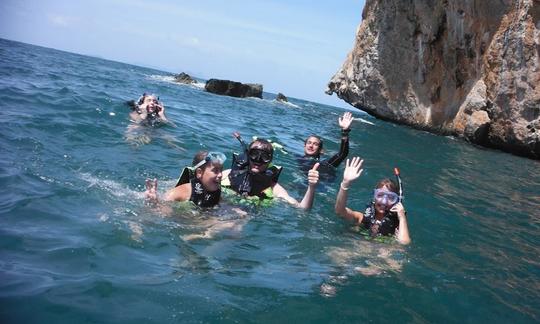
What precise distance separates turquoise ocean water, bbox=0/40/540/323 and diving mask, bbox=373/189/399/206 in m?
0.49

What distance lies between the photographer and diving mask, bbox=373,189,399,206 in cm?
524

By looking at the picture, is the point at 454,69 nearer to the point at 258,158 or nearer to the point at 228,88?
the point at 228,88

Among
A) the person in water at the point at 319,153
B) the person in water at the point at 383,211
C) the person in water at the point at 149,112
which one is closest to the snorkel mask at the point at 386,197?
the person in water at the point at 383,211

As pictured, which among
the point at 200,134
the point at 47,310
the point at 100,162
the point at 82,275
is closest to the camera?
the point at 47,310

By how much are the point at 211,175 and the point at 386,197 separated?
196 centimetres

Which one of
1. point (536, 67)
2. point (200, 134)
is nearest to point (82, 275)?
point (200, 134)

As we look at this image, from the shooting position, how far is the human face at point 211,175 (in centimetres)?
508

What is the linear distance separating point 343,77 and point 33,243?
34242 millimetres

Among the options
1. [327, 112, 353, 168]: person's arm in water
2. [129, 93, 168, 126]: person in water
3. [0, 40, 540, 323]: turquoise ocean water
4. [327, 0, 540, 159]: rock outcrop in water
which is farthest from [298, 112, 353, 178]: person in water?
[327, 0, 540, 159]: rock outcrop in water

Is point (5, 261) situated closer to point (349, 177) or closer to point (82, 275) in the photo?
point (82, 275)

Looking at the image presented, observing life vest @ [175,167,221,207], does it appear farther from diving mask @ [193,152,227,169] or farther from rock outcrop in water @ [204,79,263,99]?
rock outcrop in water @ [204,79,263,99]

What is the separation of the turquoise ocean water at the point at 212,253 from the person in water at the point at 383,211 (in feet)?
0.76

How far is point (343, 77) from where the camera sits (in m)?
36.4

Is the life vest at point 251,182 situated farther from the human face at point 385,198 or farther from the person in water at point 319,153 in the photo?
the person in water at point 319,153
